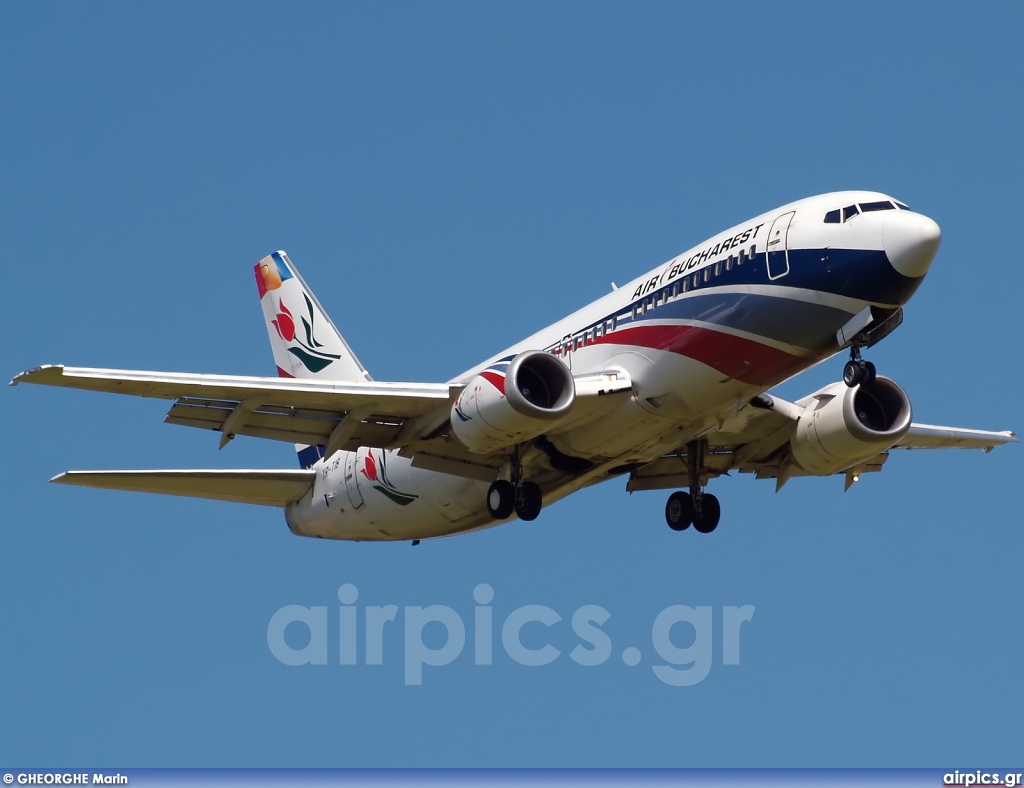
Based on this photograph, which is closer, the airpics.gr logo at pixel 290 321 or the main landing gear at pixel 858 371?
the main landing gear at pixel 858 371

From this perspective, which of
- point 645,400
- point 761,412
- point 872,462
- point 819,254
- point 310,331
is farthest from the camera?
point 310,331

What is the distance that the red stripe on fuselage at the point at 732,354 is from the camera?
2956cm

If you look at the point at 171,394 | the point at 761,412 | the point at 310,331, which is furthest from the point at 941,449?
the point at 171,394

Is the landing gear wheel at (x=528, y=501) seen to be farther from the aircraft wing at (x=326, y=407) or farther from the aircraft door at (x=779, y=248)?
the aircraft door at (x=779, y=248)

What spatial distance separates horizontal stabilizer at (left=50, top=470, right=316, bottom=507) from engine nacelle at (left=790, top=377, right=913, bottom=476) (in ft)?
→ 36.4

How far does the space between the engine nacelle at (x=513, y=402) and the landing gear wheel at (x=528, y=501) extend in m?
1.64

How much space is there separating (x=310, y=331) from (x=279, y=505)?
14.7 ft

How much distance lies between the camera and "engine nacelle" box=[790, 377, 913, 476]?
1292 inches

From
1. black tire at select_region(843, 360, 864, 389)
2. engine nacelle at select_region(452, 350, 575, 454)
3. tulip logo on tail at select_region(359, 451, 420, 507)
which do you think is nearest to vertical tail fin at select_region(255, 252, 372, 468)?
tulip logo on tail at select_region(359, 451, 420, 507)

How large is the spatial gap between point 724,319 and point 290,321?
1497cm


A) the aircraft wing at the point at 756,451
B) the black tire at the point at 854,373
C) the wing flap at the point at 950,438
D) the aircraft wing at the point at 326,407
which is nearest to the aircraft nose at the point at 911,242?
the black tire at the point at 854,373

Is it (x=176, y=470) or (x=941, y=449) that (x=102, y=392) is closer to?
(x=176, y=470)

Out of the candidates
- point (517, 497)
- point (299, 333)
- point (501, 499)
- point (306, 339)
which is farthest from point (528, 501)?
point (299, 333)

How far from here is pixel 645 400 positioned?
30672 mm
